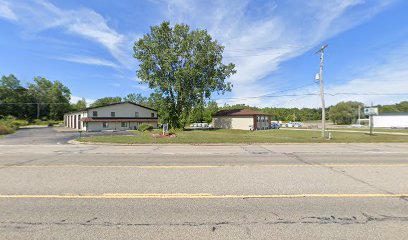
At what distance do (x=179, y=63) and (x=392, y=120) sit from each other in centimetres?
5604

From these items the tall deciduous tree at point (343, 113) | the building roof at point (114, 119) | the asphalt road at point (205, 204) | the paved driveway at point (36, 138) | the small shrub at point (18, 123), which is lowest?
the paved driveway at point (36, 138)

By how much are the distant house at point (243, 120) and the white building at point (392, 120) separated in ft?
A: 106

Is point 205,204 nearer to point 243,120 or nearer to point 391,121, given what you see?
point 243,120

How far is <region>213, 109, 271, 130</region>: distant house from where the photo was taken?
47.3 m

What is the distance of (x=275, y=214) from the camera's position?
4227 mm

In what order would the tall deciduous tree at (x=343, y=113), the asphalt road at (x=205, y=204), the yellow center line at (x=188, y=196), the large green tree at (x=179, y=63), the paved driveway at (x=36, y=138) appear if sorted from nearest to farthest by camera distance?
the asphalt road at (x=205, y=204), the yellow center line at (x=188, y=196), the paved driveway at (x=36, y=138), the large green tree at (x=179, y=63), the tall deciduous tree at (x=343, y=113)

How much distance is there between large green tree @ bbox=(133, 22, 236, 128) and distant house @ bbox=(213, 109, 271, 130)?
8.64 metres

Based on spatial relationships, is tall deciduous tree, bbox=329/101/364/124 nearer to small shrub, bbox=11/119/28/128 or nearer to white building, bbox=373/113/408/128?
white building, bbox=373/113/408/128

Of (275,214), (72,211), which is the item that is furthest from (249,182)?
(72,211)

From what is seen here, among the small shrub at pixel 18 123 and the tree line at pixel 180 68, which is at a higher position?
the tree line at pixel 180 68

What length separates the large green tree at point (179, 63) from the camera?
136ft

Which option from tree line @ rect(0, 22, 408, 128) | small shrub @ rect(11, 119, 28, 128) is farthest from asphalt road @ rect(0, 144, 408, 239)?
small shrub @ rect(11, 119, 28, 128)

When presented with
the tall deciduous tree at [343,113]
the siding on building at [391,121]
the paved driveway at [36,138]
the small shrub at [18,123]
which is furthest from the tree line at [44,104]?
the paved driveway at [36,138]

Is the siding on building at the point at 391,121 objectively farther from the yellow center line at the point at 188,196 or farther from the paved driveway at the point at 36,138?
the paved driveway at the point at 36,138
